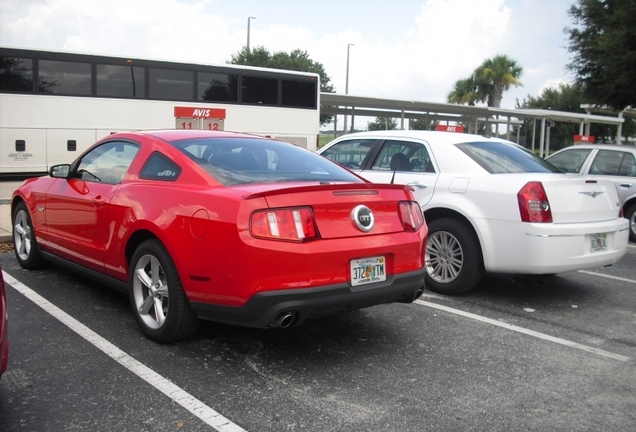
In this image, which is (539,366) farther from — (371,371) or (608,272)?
(608,272)

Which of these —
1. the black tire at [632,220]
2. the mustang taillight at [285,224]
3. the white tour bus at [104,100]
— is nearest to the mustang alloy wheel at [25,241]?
the mustang taillight at [285,224]

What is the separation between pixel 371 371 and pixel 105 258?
227 centimetres

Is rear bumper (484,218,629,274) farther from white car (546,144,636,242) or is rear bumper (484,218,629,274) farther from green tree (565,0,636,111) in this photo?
green tree (565,0,636,111)

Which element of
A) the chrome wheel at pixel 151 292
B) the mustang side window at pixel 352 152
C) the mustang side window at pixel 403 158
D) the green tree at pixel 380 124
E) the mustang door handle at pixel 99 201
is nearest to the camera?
the chrome wheel at pixel 151 292

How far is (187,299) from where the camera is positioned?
4.02 meters

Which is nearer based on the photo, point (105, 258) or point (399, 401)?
point (399, 401)

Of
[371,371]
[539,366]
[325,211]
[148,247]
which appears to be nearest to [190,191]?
[148,247]

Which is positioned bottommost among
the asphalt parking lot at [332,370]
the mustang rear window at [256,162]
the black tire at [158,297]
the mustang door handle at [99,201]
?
the asphalt parking lot at [332,370]

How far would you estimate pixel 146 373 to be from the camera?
12.3ft

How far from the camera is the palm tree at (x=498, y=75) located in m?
50.4

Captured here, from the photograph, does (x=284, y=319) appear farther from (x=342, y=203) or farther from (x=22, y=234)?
(x=22, y=234)

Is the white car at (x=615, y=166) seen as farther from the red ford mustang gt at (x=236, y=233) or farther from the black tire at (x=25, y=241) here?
the black tire at (x=25, y=241)

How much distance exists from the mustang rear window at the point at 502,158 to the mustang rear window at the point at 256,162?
1.82m

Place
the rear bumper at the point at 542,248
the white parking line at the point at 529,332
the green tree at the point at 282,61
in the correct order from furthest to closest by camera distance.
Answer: the green tree at the point at 282,61
the rear bumper at the point at 542,248
the white parking line at the point at 529,332
